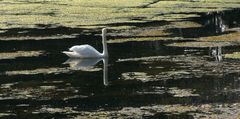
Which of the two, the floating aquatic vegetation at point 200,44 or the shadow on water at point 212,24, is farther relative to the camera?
the shadow on water at point 212,24

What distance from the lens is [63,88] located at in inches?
530

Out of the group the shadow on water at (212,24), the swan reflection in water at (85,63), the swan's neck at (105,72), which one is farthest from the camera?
the shadow on water at (212,24)

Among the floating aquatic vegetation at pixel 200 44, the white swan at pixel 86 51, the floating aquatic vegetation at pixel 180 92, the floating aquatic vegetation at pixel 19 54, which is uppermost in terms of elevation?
the white swan at pixel 86 51

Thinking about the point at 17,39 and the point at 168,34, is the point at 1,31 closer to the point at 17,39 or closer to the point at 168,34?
the point at 17,39

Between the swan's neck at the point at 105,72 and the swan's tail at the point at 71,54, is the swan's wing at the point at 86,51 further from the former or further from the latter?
the swan's neck at the point at 105,72

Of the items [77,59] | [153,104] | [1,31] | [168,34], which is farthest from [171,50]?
[1,31]

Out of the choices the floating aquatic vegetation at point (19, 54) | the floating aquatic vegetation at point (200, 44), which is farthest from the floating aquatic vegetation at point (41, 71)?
the floating aquatic vegetation at point (200, 44)

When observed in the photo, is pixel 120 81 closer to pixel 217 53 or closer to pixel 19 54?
pixel 217 53

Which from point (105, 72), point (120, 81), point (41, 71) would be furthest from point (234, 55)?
point (41, 71)

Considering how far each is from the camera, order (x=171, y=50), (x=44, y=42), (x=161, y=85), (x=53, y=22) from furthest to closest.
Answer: (x=53, y=22) → (x=44, y=42) → (x=171, y=50) → (x=161, y=85)

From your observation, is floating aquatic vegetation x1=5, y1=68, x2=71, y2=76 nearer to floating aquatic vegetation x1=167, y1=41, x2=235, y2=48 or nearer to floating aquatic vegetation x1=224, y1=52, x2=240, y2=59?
floating aquatic vegetation x1=224, y1=52, x2=240, y2=59

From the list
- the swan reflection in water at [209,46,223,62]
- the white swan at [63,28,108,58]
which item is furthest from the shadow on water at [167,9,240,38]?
the white swan at [63,28,108,58]

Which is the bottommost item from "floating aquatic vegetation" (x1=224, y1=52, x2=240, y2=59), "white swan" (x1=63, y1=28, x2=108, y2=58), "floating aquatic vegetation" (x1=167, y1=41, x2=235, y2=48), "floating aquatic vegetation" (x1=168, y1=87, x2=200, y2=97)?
"floating aquatic vegetation" (x1=167, y1=41, x2=235, y2=48)

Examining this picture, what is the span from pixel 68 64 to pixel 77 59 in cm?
86
